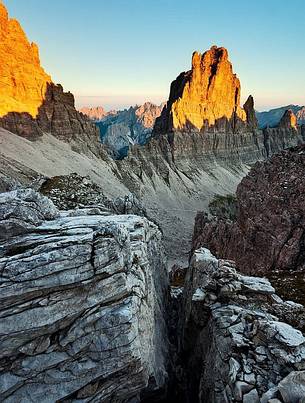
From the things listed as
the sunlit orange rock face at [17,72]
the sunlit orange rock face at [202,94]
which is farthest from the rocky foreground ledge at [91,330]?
the sunlit orange rock face at [202,94]

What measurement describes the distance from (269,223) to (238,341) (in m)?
31.6

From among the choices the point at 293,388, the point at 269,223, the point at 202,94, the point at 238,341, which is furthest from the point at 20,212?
the point at 202,94

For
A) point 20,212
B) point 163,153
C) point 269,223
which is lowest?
point 269,223

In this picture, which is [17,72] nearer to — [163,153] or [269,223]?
[163,153]

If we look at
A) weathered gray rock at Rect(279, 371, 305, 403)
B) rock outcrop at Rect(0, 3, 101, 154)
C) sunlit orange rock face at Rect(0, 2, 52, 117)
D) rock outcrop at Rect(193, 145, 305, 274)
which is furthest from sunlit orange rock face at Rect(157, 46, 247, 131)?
weathered gray rock at Rect(279, 371, 305, 403)

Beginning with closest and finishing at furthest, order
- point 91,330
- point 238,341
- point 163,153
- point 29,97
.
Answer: point 91,330
point 238,341
point 29,97
point 163,153

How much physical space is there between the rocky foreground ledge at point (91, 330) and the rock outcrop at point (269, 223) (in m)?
23.9

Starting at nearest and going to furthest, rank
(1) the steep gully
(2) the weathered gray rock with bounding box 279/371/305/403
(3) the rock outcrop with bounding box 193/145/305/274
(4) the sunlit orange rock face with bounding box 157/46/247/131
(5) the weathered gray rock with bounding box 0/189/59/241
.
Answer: (2) the weathered gray rock with bounding box 279/371/305/403
(1) the steep gully
(5) the weathered gray rock with bounding box 0/189/59/241
(3) the rock outcrop with bounding box 193/145/305/274
(4) the sunlit orange rock face with bounding box 157/46/247/131

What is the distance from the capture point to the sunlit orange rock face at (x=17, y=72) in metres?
107

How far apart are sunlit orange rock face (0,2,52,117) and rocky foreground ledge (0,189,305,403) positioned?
338 ft

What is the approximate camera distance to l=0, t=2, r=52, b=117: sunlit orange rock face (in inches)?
4213

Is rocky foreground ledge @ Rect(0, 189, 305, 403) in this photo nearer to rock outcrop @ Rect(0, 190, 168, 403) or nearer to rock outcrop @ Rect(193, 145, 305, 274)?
rock outcrop @ Rect(0, 190, 168, 403)

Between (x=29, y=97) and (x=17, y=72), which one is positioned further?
(x=29, y=97)

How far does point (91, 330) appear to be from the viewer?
15.5 metres
